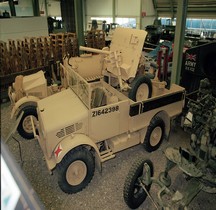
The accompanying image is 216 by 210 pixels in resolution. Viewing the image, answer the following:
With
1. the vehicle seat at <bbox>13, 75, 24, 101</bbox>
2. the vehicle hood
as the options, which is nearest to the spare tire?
the vehicle hood

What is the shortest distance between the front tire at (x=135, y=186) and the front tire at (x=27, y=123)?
2.65 m

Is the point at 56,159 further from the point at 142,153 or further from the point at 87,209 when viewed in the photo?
the point at 142,153

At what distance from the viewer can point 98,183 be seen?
12.7ft

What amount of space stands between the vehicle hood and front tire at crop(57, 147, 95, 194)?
1.50ft

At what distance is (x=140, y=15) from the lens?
15.5 m

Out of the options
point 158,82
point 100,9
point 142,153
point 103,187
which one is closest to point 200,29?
Answer: point 100,9

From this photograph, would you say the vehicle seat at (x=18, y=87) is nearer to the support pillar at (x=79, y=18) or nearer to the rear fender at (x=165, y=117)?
the rear fender at (x=165, y=117)

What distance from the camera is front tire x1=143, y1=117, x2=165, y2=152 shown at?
444cm

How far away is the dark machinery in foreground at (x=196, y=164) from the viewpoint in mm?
3018

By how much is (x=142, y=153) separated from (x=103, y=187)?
3.94ft

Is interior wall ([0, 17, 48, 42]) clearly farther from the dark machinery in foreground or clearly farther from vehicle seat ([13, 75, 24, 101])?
the dark machinery in foreground

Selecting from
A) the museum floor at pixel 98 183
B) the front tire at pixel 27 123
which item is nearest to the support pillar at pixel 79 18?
the front tire at pixel 27 123

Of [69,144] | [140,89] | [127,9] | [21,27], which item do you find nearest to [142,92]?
[140,89]

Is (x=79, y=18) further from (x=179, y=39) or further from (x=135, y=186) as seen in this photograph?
(x=135, y=186)
